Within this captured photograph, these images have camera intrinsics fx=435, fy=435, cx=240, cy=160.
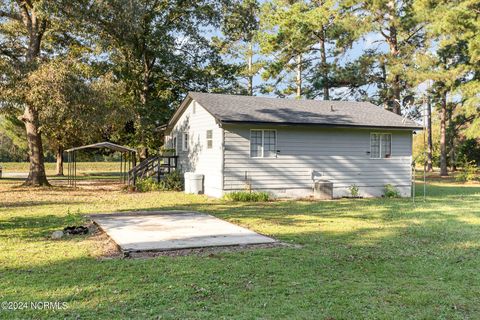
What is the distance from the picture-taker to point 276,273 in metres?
5.54

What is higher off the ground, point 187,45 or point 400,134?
point 187,45

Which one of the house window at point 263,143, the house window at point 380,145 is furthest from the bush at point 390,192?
the house window at point 263,143

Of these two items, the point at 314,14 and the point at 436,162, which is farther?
the point at 436,162

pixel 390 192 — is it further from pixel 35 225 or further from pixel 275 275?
pixel 35 225

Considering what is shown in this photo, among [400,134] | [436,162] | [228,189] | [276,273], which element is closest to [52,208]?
[228,189]

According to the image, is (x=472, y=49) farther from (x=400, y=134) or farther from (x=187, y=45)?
(x=187, y=45)

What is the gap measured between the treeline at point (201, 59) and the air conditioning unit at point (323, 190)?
428cm

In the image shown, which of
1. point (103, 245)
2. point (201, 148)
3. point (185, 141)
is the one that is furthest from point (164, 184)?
point (103, 245)

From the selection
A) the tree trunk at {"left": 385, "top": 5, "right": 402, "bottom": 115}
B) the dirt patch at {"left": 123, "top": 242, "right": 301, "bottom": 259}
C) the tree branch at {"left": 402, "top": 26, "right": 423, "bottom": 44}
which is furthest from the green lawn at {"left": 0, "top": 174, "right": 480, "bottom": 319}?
the tree branch at {"left": 402, "top": 26, "right": 423, "bottom": 44}

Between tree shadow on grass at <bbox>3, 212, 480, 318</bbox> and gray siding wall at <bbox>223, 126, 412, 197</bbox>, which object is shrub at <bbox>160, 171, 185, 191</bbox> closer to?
gray siding wall at <bbox>223, 126, 412, 197</bbox>

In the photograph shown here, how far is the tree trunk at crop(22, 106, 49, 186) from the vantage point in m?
19.2

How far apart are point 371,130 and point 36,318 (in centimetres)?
1495

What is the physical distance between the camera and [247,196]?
573 inches

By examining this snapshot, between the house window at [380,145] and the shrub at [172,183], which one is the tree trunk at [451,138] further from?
the shrub at [172,183]
